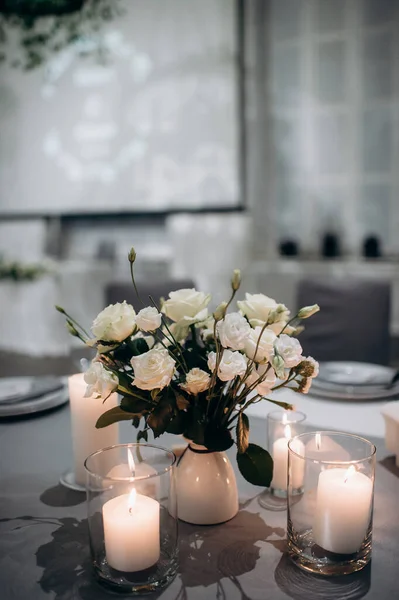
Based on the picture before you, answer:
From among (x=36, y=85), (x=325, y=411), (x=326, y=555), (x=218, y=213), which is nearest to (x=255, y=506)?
(x=326, y=555)

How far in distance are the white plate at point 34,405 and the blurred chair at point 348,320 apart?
956mm

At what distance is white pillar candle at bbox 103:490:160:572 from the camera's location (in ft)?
2.12

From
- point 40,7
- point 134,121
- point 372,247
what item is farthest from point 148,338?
point 40,7

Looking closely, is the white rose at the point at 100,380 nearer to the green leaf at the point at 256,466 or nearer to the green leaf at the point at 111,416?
the green leaf at the point at 111,416

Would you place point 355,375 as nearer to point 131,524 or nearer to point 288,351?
point 288,351

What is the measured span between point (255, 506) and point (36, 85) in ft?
13.3

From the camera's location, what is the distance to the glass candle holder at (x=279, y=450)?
85cm

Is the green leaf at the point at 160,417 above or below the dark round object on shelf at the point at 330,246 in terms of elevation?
below

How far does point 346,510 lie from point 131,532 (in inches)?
9.7

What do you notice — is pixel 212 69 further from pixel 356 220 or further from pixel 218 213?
pixel 356 220

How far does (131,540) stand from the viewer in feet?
2.11

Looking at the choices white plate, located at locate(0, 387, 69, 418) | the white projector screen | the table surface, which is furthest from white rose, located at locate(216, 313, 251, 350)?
the white projector screen

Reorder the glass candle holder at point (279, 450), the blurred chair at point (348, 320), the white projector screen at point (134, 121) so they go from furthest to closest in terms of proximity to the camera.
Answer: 1. the white projector screen at point (134, 121)
2. the blurred chair at point (348, 320)
3. the glass candle holder at point (279, 450)

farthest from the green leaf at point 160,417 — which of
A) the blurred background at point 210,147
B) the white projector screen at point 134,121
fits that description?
the white projector screen at point 134,121
